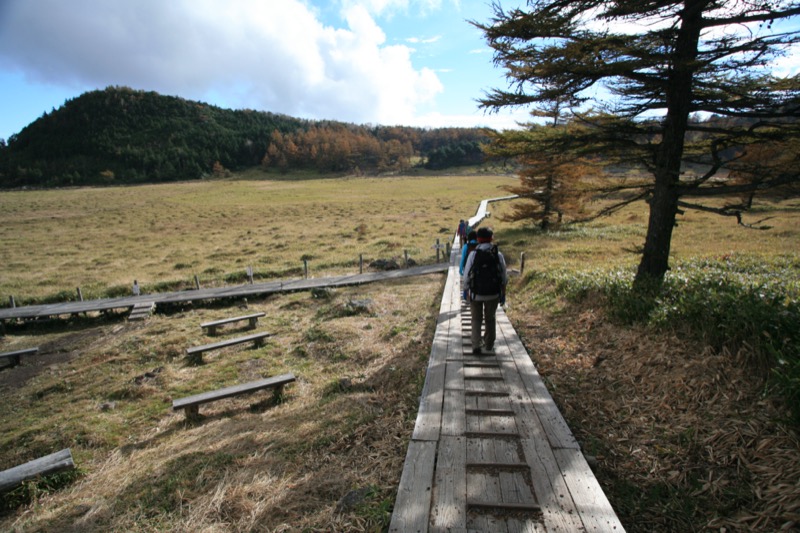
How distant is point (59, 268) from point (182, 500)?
24.7m

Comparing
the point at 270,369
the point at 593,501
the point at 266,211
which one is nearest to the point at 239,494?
the point at 593,501

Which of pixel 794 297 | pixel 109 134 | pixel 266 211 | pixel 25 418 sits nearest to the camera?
pixel 794 297

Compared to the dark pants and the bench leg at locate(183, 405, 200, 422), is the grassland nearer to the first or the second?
the bench leg at locate(183, 405, 200, 422)

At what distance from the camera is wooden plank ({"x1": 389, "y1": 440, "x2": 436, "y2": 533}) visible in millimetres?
2836

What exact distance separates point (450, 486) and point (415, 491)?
0.30m

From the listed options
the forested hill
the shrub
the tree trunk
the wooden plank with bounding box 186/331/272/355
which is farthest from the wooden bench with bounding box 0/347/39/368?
the forested hill

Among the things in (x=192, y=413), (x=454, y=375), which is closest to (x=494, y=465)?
(x=454, y=375)

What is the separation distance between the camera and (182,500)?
4.02 meters

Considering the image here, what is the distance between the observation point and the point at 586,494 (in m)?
3.06

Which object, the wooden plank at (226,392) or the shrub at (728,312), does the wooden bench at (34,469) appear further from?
the shrub at (728,312)

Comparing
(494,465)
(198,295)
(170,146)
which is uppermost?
(170,146)

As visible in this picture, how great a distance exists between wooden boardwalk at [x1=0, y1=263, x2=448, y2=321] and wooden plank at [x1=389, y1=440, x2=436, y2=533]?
12.5 metres

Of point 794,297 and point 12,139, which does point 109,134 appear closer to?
point 12,139

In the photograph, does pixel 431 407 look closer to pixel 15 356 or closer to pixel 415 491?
pixel 415 491
